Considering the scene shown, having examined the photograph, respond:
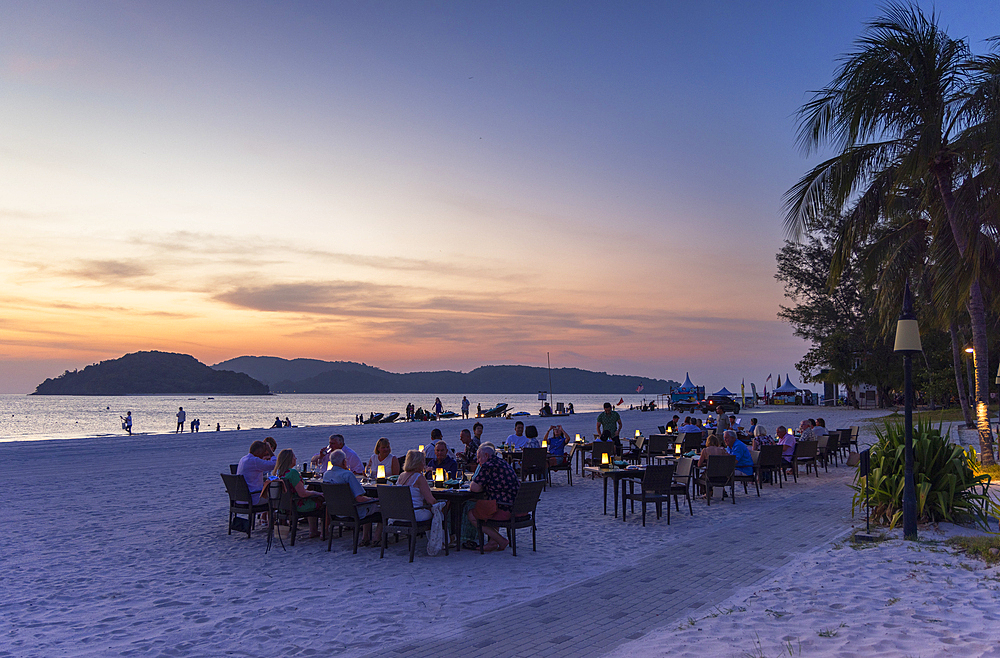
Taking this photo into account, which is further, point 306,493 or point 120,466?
point 120,466

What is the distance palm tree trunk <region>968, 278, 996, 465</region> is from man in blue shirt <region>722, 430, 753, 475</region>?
14.7ft

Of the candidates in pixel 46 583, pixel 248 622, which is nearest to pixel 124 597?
pixel 46 583

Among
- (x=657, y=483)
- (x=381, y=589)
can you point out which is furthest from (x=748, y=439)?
(x=381, y=589)

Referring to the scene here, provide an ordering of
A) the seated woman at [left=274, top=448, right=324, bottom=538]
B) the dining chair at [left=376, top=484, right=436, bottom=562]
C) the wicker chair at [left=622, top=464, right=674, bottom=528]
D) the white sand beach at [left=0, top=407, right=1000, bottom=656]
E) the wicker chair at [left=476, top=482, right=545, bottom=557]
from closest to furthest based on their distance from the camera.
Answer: the white sand beach at [left=0, top=407, right=1000, bottom=656] < the dining chair at [left=376, top=484, right=436, bottom=562] < the wicker chair at [left=476, top=482, right=545, bottom=557] < the seated woman at [left=274, top=448, right=324, bottom=538] < the wicker chair at [left=622, top=464, right=674, bottom=528]

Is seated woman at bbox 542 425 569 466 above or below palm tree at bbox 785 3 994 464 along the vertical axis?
below

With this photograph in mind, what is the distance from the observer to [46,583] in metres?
6.34

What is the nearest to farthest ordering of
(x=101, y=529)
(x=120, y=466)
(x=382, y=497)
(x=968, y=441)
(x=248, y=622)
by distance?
(x=248, y=622)
(x=382, y=497)
(x=101, y=529)
(x=120, y=466)
(x=968, y=441)

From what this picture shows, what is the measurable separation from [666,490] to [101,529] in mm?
7706

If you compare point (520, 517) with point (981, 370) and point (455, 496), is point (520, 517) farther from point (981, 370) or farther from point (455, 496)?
point (981, 370)

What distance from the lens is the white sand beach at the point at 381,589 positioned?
15.4 feet

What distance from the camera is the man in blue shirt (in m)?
11.6

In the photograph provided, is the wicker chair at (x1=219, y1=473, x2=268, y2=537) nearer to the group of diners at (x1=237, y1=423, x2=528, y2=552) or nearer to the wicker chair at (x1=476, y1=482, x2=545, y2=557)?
the group of diners at (x1=237, y1=423, x2=528, y2=552)

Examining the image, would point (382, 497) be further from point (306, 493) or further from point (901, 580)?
point (901, 580)

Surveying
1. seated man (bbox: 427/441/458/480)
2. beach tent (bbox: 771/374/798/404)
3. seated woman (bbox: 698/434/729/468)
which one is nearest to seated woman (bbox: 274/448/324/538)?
seated man (bbox: 427/441/458/480)
